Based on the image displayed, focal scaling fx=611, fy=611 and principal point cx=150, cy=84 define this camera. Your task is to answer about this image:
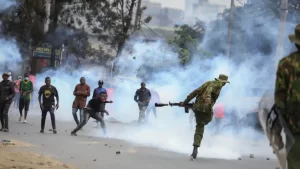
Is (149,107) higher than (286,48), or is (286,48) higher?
(286,48)

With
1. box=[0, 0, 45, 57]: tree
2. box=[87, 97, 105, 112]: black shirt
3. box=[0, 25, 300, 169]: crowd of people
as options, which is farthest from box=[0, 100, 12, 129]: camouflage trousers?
box=[0, 0, 45, 57]: tree

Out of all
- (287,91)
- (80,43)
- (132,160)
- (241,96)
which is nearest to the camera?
(287,91)

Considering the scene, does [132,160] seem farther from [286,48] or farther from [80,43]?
[80,43]

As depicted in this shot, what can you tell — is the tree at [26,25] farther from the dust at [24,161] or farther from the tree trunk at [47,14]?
the dust at [24,161]

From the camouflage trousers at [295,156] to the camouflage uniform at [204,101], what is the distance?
17.7 ft

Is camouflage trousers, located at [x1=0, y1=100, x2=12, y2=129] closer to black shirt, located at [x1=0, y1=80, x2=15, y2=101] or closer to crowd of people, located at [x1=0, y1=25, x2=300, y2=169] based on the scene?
crowd of people, located at [x1=0, y1=25, x2=300, y2=169]

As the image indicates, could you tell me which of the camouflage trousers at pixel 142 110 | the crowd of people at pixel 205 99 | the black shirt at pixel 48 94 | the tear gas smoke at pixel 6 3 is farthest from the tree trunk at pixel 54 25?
the black shirt at pixel 48 94

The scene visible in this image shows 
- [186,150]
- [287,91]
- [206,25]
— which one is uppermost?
[206,25]

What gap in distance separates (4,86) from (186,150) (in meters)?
4.97

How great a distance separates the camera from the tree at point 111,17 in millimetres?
38562

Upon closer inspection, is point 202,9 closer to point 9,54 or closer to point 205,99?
point 9,54

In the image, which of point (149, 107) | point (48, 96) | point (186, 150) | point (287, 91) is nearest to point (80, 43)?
point (149, 107)

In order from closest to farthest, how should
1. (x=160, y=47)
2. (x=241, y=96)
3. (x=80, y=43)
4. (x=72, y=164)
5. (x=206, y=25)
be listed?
(x=72, y=164) → (x=241, y=96) → (x=160, y=47) → (x=206, y=25) → (x=80, y=43)

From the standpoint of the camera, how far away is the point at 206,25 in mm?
30562
